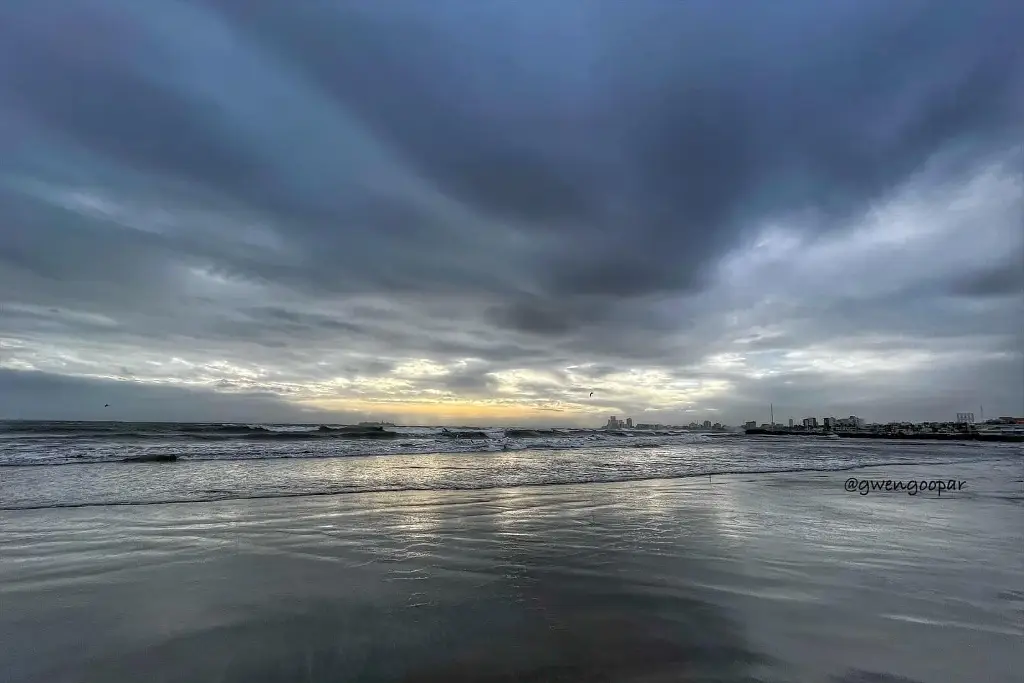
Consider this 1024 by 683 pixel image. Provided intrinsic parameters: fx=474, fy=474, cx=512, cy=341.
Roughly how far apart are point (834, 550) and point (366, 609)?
6.61m

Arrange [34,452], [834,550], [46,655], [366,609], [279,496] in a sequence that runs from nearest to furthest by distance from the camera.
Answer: [46,655]
[366,609]
[834,550]
[279,496]
[34,452]

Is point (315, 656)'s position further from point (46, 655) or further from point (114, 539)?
point (114, 539)

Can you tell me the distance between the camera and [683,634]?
418cm

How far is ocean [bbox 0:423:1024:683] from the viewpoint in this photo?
3.72 m

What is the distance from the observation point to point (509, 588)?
17.9 ft

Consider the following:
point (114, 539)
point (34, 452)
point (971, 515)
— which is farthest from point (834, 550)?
point (34, 452)

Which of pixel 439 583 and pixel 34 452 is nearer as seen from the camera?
pixel 439 583
